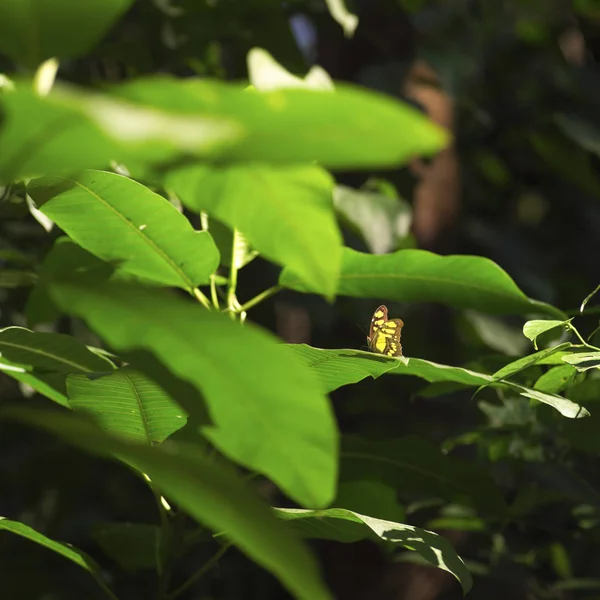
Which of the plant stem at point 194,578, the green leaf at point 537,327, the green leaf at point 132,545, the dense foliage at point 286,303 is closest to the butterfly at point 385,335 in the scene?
the dense foliage at point 286,303

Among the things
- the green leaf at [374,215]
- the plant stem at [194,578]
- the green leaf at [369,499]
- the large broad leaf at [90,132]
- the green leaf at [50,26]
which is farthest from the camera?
the green leaf at [374,215]

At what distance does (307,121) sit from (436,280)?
45 centimetres

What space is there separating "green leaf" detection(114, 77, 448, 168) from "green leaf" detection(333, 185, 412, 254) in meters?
1.07

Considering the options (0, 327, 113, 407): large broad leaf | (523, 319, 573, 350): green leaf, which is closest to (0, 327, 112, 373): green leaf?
(0, 327, 113, 407): large broad leaf

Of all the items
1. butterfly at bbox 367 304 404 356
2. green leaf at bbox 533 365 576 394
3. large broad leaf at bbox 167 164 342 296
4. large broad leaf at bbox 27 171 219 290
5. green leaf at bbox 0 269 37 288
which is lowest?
green leaf at bbox 533 365 576 394

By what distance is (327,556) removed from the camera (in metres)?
1.84

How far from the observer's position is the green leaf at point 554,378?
0.71 metres

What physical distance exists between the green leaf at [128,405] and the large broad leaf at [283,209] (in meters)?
0.24

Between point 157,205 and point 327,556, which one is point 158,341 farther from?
point 327,556

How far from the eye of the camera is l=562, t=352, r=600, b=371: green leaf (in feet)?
2.06

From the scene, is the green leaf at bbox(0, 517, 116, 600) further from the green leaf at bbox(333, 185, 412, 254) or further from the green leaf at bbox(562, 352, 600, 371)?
the green leaf at bbox(333, 185, 412, 254)

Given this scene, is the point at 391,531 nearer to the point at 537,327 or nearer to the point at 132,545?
the point at 537,327

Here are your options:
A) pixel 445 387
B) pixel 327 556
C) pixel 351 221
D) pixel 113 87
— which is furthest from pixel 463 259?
pixel 327 556

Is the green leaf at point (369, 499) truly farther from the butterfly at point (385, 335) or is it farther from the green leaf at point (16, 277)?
the green leaf at point (16, 277)
